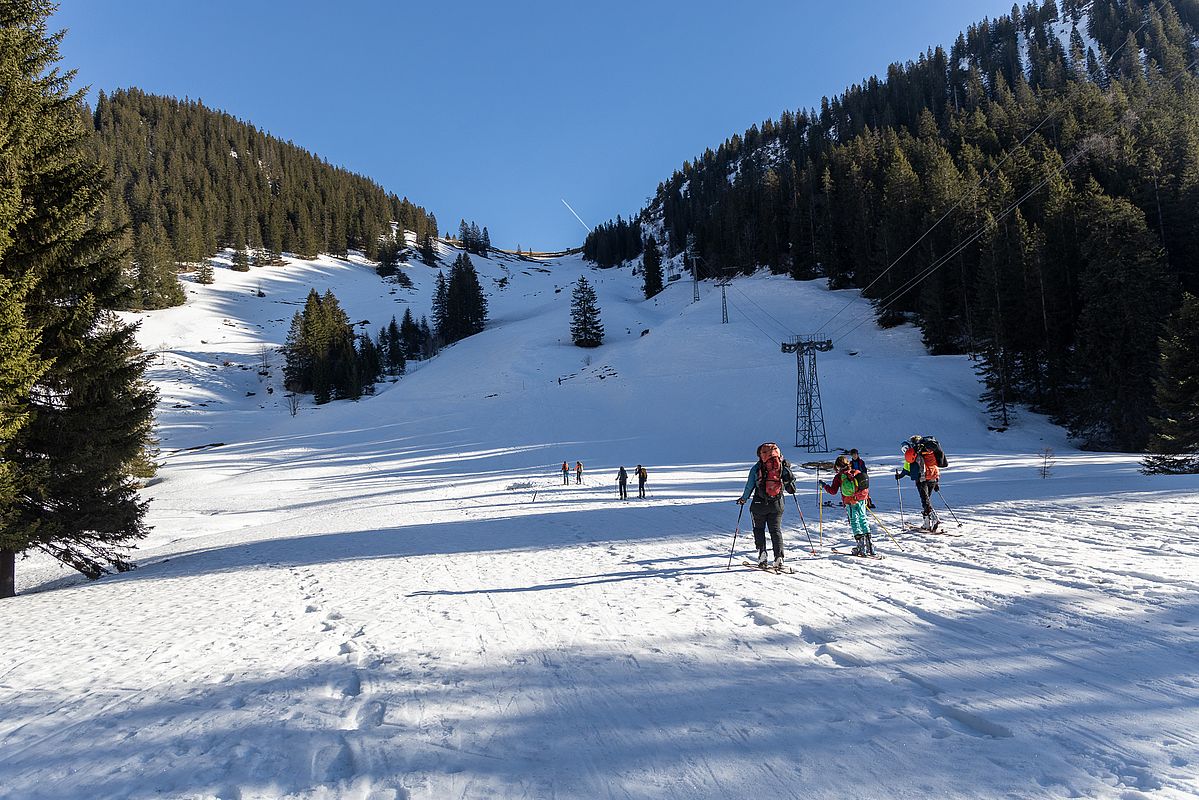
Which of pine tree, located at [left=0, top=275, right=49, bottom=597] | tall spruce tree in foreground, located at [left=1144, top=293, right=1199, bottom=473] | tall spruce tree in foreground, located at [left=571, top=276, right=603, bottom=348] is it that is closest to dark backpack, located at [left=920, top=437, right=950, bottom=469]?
tall spruce tree in foreground, located at [left=1144, top=293, right=1199, bottom=473]

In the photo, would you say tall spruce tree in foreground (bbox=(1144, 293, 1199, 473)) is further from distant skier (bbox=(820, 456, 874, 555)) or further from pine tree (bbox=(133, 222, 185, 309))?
pine tree (bbox=(133, 222, 185, 309))

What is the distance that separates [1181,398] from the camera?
20.1 meters

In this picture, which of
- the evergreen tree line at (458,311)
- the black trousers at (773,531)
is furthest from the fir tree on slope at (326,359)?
the black trousers at (773,531)

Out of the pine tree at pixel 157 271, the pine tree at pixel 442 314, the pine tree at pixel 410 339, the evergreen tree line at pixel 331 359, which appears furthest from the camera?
the pine tree at pixel 442 314

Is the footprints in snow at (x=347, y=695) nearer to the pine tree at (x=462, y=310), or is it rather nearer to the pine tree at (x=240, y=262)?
the pine tree at (x=462, y=310)

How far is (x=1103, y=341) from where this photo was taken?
31.6 meters

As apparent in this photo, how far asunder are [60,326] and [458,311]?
81.2m

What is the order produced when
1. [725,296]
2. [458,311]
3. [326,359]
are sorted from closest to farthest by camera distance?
[725,296] → [326,359] → [458,311]

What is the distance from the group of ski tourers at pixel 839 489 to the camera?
26.5ft

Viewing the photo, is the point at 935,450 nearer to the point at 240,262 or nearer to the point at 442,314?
the point at 442,314

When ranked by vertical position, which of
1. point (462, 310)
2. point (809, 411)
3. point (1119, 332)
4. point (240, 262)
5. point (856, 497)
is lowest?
point (856, 497)

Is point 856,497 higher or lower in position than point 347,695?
higher

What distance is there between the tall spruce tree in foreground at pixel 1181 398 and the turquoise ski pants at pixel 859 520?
58.7ft

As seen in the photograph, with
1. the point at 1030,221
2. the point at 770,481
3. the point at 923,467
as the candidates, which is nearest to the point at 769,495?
the point at 770,481
